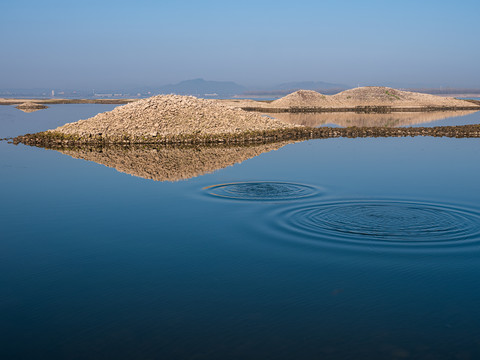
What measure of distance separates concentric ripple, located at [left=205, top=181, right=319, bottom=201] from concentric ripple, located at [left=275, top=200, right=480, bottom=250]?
2.23m

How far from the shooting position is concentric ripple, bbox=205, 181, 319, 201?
20562mm

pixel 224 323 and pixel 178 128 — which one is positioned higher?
pixel 178 128

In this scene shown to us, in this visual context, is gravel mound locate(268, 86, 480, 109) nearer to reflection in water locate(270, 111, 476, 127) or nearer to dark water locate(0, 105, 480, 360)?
reflection in water locate(270, 111, 476, 127)

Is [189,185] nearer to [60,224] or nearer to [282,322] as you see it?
[60,224]

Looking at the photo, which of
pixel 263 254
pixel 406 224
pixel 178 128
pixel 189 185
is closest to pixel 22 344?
pixel 263 254

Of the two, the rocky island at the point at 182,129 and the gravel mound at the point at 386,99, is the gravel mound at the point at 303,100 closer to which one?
→ the gravel mound at the point at 386,99

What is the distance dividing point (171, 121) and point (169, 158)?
50.7 feet

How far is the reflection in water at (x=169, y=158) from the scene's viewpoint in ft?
89.5

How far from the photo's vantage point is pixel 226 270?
1223 cm

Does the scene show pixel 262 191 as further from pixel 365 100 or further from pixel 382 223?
pixel 365 100

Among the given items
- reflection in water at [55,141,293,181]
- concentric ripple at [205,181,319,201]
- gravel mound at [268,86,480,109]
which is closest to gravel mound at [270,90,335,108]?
gravel mound at [268,86,480,109]

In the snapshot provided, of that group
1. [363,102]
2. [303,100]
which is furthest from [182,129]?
[363,102]

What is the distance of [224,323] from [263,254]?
162 inches

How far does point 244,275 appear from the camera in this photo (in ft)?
39.0
